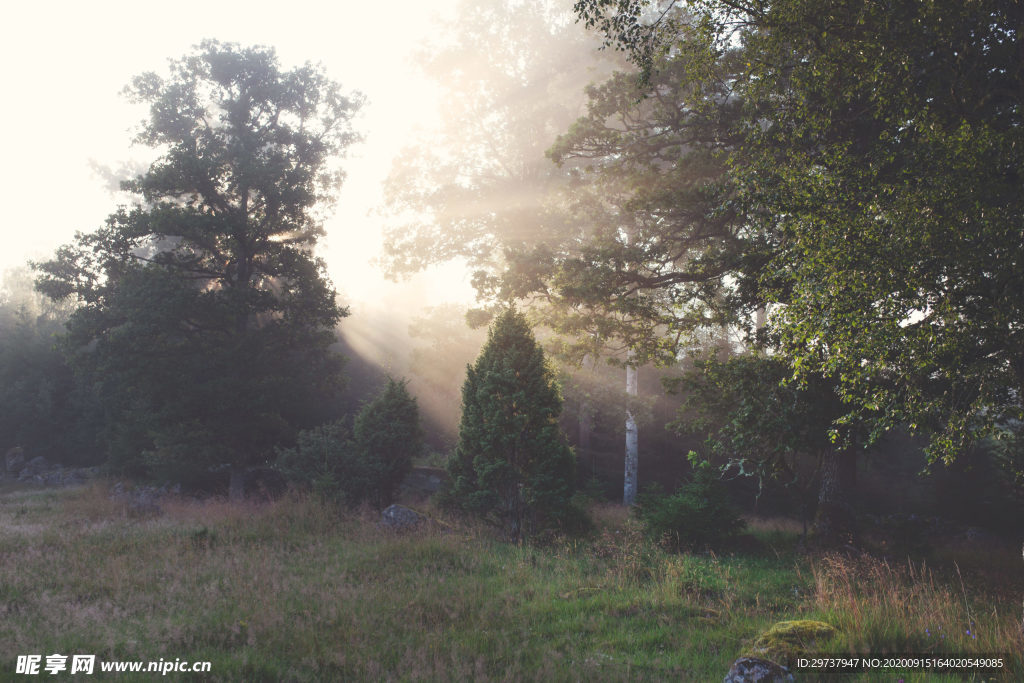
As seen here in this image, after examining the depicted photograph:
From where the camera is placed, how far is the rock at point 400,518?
41.7 feet

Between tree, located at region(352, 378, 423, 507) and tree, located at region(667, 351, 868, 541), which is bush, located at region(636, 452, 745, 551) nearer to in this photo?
tree, located at region(667, 351, 868, 541)

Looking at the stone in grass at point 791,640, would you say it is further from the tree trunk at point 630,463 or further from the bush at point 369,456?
the tree trunk at point 630,463

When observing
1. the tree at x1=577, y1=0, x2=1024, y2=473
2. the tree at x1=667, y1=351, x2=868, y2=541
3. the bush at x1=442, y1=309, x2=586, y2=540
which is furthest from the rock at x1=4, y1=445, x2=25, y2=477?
the tree at x1=577, y1=0, x2=1024, y2=473

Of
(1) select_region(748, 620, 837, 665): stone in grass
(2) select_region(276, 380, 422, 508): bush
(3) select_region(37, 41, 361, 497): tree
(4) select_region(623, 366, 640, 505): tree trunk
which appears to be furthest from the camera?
(4) select_region(623, 366, 640, 505): tree trunk

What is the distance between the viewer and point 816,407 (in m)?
10.6

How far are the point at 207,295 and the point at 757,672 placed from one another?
19.5m

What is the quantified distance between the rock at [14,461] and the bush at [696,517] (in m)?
30.9

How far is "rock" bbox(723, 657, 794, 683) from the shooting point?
4809mm

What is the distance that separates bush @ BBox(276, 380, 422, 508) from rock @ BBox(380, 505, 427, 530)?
2.31 metres

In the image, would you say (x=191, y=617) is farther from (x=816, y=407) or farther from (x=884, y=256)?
(x=816, y=407)

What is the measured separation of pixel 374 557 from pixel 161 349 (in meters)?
12.8

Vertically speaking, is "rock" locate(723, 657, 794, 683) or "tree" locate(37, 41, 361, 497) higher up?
"tree" locate(37, 41, 361, 497)

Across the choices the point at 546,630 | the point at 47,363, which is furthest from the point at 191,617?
the point at 47,363

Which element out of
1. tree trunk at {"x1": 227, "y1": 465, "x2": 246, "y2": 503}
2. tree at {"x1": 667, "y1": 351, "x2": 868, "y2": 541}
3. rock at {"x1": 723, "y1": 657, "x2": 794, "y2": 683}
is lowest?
tree trunk at {"x1": 227, "y1": 465, "x2": 246, "y2": 503}
